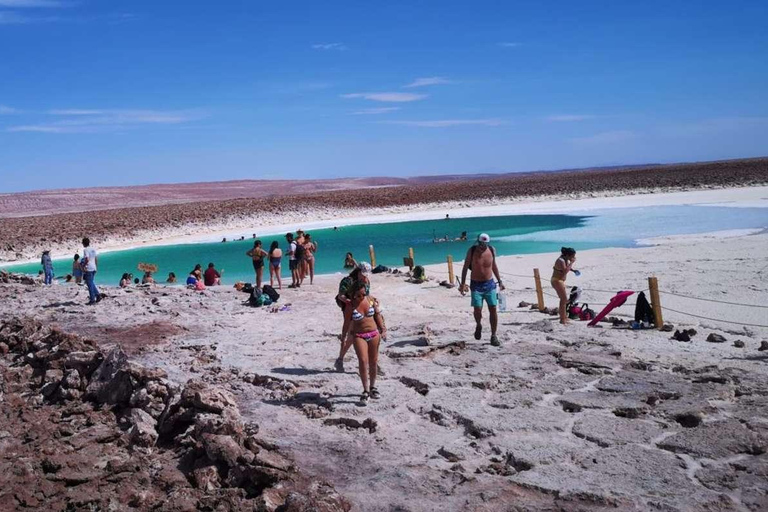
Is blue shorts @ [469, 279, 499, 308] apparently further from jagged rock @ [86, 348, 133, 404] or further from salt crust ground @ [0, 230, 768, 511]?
jagged rock @ [86, 348, 133, 404]

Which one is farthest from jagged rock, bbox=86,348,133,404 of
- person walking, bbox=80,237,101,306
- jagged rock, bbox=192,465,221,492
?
person walking, bbox=80,237,101,306

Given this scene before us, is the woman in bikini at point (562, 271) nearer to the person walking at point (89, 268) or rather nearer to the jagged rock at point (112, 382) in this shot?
the jagged rock at point (112, 382)

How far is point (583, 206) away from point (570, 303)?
140 feet

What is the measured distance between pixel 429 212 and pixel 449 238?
72.3 feet

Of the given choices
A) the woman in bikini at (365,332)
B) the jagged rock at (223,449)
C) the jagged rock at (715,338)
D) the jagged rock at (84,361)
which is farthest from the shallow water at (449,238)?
the jagged rock at (223,449)

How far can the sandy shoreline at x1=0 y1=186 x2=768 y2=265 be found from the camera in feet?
144

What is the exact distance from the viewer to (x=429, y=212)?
56875 millimetres

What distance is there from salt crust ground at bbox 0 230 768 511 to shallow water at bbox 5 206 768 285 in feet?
32.9

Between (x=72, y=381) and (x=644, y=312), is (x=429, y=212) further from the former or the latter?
(x=72, y=381)

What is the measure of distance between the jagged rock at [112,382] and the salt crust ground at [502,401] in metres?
1.00

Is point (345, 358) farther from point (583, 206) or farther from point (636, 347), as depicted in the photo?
point (583, 206)

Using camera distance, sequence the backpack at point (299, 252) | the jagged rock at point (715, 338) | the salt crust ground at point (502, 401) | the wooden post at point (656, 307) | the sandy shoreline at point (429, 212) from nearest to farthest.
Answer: the salt crust ground at point (502, 401)
the jagged rock at point (715, 338)
the wooden post at point (656, 307)
the backpack at point (299, 252)
the sandy shoreline at point (429, 212)

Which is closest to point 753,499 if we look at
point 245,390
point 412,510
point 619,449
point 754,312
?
point 619,449

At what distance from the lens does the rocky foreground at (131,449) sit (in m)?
5.91
